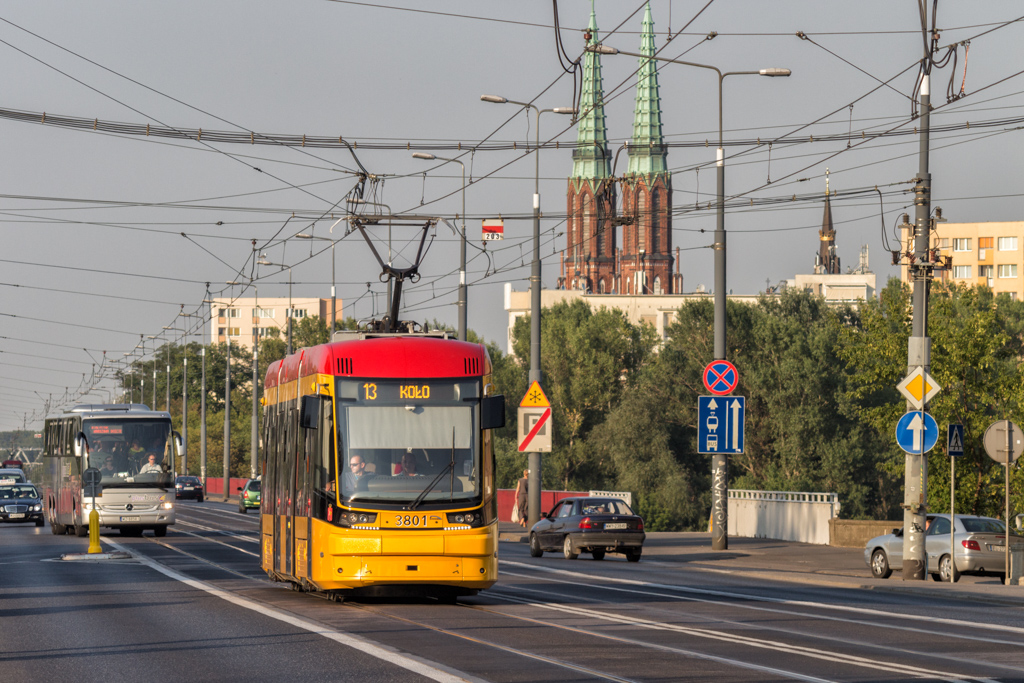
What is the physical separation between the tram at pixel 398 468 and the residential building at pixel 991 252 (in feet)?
410

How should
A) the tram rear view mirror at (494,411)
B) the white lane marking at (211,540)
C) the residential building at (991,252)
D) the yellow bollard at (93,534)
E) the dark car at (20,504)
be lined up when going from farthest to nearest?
the residential building at (991,252) → the dark car at (20,504) → the white lane marking at (211,540) → the yellow bollard at (93,534) → the tram rear view mirror at (494,411)

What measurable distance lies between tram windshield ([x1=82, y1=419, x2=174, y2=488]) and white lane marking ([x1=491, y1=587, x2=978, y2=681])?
19874 mm

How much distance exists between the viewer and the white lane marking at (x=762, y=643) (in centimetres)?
1092

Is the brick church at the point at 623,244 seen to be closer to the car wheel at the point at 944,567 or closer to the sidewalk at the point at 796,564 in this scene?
the sidewalk at the point at 796,564

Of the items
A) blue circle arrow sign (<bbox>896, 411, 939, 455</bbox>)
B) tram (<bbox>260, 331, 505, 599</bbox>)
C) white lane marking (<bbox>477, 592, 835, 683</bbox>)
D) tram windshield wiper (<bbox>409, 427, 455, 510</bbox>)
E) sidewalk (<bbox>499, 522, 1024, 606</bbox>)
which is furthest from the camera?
blue circle arrow sign (<bbox>896, 411, 939, 455</bbox>)

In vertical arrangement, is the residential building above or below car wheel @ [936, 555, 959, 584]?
above

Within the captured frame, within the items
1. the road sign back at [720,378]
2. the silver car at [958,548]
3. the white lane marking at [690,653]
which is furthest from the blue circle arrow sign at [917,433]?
the white lane marking at [690,653]

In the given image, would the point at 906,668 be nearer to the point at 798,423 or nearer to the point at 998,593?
the point at 998,593

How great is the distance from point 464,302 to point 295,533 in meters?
24.7

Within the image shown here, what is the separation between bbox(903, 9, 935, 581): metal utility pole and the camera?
23359 millimetres

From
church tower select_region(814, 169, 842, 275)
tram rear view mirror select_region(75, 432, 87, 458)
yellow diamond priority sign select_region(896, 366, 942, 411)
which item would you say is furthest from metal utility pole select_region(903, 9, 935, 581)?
church tower select_region(814, 169, 842, 275)

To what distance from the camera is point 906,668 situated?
1112cm

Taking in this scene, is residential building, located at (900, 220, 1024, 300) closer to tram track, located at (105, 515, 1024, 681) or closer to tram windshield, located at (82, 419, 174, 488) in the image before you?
tram windshield, located at (82, 419, 174, 488)

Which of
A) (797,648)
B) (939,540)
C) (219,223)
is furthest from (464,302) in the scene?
(797,648)
